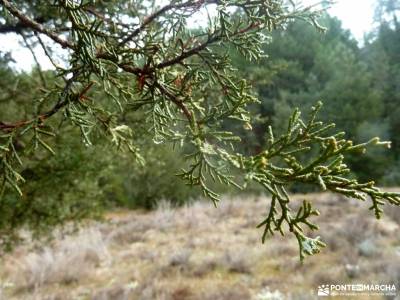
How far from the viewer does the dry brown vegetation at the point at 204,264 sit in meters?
7.81

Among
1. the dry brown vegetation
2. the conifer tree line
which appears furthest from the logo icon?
the conifer tree line

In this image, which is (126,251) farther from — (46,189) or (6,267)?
(46,189)

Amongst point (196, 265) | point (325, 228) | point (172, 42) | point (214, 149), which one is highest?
point (172, 42)

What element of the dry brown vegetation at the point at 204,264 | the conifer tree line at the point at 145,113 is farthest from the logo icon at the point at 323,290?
the conifer tree line at the point at 145,113

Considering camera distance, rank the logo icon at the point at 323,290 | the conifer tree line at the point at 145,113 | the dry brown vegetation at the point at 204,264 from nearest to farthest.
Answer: the conifer tree line at the point at 145,113
the logo icon at the point at 323,290
the dry brown vegetation at the point at 204,264

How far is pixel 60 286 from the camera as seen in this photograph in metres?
9.16

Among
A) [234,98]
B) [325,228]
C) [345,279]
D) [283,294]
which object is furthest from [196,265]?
[234,98]

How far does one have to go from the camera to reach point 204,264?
9.27 m

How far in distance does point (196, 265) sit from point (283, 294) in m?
2.43

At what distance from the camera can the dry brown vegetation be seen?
7.81 m

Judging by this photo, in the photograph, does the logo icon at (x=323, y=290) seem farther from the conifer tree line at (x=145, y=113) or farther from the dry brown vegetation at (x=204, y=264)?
the conifer tree line at (x=145, y=113)

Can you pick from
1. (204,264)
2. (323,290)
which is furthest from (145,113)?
(204,264)

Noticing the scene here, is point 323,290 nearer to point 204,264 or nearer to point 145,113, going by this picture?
point 204,264

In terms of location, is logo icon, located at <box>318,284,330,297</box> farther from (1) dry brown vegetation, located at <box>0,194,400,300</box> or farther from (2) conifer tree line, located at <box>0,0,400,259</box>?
(2) conifer tree line, located at <box>0,0,400,259</box>
